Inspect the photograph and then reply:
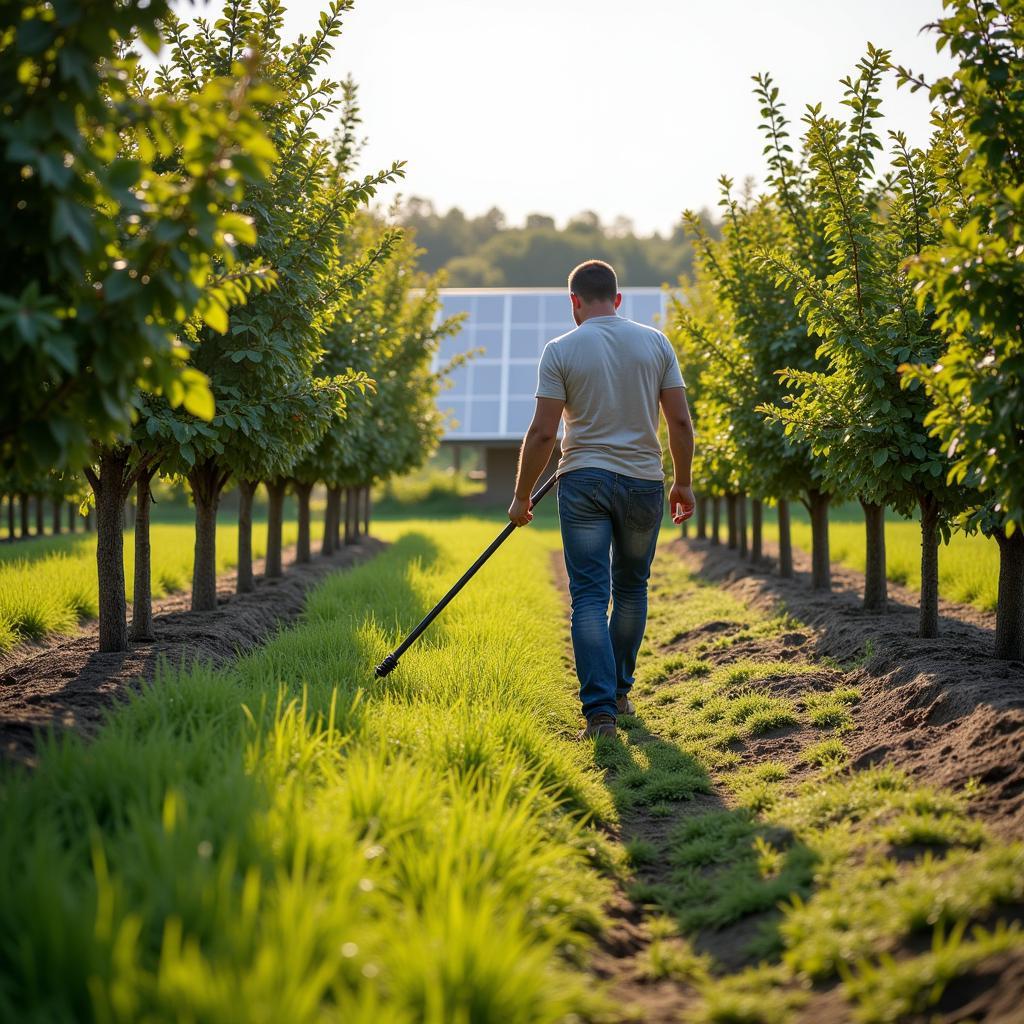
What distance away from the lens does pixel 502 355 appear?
1299 inches

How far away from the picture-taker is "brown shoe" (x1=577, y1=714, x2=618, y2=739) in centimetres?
516

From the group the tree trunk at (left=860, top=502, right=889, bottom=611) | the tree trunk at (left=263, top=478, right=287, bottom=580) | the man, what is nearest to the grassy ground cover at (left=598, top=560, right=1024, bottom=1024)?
the man

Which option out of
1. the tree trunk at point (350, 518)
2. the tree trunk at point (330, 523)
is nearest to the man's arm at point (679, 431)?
the tree trunk at point (330, 523)

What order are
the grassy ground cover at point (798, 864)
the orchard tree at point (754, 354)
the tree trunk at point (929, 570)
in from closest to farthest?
the grassy ground cover at point (798, 864) → the tree trunk at point (929, 570) → the orchard tree at point (754, 354)

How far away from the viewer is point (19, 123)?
2.74m

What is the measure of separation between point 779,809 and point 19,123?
11.4 ft

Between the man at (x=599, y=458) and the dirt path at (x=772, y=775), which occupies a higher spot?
the man at (x=599, y=458)

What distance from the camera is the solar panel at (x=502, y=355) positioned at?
32.2 m

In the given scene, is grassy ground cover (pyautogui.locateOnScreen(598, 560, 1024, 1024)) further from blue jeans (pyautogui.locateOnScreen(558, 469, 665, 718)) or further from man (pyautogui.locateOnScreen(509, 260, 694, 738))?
man (pyautogui.locateOnScreen(509, 260, 694, 738))

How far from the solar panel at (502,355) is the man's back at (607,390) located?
26405mm

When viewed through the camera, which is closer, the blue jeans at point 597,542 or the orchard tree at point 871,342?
the blue jeans at point 597,542

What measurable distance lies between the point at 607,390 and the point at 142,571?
3.57 m

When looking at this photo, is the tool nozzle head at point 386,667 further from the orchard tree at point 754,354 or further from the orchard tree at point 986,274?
the orchard tree at point 754,354

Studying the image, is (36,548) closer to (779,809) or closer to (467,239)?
(779,809)
